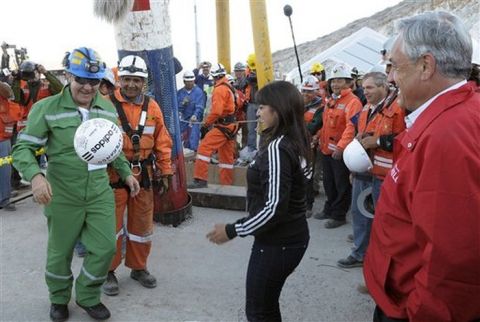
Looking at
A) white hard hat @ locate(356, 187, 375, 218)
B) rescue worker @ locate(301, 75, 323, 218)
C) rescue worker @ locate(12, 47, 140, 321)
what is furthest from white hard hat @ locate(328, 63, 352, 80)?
rescue worker @ locate(12, 47, 140, 321)

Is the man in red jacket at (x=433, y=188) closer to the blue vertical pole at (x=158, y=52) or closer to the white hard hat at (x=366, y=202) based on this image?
the white hard hat at (x=366, y=202)

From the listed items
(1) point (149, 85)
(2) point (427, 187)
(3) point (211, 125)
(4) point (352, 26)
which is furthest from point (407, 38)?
(4) point (352, 26)

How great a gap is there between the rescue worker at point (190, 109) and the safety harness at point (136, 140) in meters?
6.62

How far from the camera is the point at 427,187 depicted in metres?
1.51

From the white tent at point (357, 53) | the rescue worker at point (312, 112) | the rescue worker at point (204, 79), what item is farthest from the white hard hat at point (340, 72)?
the rescue worker at point (204, 79)

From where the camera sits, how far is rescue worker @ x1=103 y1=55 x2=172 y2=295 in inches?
164

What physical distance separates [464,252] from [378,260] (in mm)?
469

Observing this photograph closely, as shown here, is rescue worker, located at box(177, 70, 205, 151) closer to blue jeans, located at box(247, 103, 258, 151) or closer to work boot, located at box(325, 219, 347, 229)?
blue jeans, located at box(247, 103, 258, 151)

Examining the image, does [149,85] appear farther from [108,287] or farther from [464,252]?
[464,252]

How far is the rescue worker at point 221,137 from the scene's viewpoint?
7.50 metres

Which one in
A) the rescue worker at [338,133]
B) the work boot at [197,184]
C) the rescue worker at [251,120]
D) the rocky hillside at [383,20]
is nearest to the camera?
the rescue worker at [338,133]

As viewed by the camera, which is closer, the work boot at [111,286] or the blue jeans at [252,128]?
the work boot at [111,286]

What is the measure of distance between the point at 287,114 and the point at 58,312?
8.07ft

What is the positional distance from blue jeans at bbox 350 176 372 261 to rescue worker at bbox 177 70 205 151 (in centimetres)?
669
